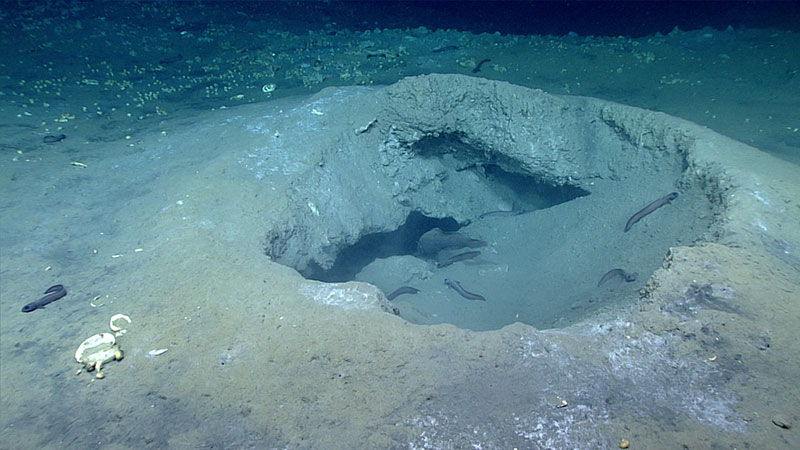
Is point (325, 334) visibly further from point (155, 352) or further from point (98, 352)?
point (98, 352)

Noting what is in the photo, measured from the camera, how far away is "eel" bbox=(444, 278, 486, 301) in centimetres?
529

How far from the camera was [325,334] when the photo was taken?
2570 mm

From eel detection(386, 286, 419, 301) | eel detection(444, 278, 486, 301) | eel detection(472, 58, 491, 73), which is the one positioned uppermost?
eel detection(472, 58, 491, 73)

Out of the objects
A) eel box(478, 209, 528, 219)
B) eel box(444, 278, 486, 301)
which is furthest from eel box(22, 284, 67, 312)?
eel box(478, 209, 528, 219)

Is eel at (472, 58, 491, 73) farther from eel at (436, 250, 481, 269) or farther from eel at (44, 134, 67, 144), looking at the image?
eel at (44, 134, 67, 144)

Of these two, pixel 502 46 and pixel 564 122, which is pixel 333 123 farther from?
pixel 502 46

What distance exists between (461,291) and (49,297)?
4207 mm

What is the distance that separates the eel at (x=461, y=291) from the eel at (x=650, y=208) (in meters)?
1.97

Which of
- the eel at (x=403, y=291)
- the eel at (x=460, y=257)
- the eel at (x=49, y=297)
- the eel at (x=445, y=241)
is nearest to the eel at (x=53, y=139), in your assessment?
the eel at (x=49, y=297)

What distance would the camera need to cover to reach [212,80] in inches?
360

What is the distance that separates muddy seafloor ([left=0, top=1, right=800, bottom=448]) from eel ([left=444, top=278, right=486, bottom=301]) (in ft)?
2.66

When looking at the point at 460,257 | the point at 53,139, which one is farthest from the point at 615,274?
the point at 53,139

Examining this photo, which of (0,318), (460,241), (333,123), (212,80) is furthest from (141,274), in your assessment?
(212,80)

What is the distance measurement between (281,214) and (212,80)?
268 inches
